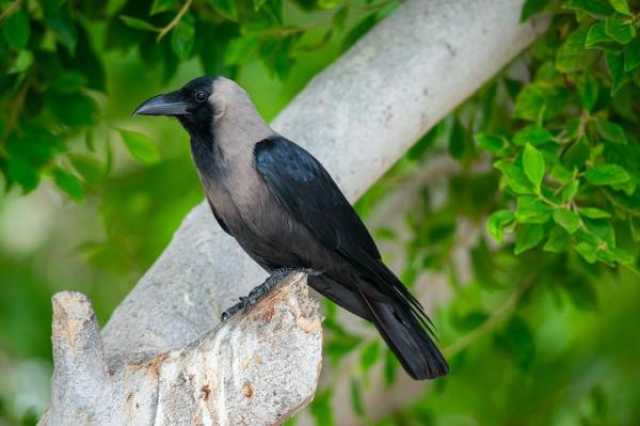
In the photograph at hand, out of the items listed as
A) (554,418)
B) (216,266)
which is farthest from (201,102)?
(554,418)

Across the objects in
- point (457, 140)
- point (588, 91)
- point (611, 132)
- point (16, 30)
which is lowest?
point (457, 140)

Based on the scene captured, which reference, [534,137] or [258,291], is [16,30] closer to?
[258,291]

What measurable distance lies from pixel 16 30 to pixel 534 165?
2.12 meters

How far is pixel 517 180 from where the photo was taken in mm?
4922

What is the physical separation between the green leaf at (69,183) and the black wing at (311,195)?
969 millimetres

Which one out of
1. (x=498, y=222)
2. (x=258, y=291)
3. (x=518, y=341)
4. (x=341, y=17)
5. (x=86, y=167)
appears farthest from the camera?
(x=518, y=341)

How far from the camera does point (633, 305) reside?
905cm

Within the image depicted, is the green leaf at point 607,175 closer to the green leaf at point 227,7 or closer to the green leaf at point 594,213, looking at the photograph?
the green leaf at point 594,213

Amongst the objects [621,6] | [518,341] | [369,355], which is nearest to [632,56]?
[621,6]

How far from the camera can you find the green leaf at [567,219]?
4.84 m

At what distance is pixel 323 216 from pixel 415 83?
687mm

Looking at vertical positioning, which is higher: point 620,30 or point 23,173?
point 620,30

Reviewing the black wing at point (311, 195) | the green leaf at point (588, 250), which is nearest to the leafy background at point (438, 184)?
the green leaf at point (588, 250)

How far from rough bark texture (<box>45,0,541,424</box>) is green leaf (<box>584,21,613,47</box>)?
827 millimetres
